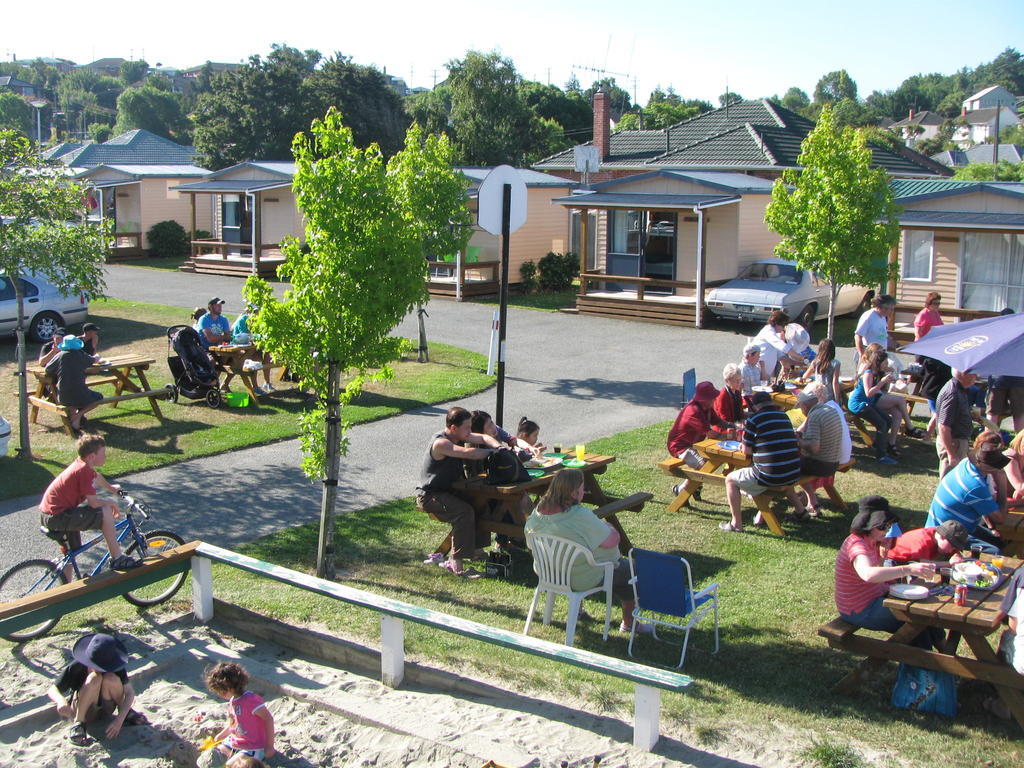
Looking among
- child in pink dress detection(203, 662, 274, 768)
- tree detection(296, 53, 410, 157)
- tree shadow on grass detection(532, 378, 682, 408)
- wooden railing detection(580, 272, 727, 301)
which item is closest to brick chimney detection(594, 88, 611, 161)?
wooden railing detection(580, 272, 727, 301)

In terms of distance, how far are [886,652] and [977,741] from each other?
2.21 ft

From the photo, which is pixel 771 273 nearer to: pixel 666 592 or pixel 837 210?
pixel 837 210

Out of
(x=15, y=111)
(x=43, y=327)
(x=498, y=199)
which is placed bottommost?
(x=43, y=327)

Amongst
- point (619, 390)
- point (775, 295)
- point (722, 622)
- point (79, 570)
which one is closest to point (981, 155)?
point (775, 295)

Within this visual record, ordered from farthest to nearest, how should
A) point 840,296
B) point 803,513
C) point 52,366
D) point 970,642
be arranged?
1. point 840,296
2. point 52,366
3. point 803,513
4. point 970,642

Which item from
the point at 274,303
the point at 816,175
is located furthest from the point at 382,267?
the point at 816,175

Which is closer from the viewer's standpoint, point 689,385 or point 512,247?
point 689,385

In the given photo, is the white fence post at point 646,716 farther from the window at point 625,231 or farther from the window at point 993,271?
the window at point 625,231

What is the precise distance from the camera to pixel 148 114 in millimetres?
131875

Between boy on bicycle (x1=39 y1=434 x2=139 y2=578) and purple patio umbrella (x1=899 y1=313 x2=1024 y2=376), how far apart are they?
6791mm

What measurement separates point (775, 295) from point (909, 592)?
16.2 m

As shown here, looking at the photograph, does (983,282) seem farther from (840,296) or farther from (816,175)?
(816,175)

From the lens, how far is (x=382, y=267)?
26.2ft

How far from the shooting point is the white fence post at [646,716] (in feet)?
17.8
